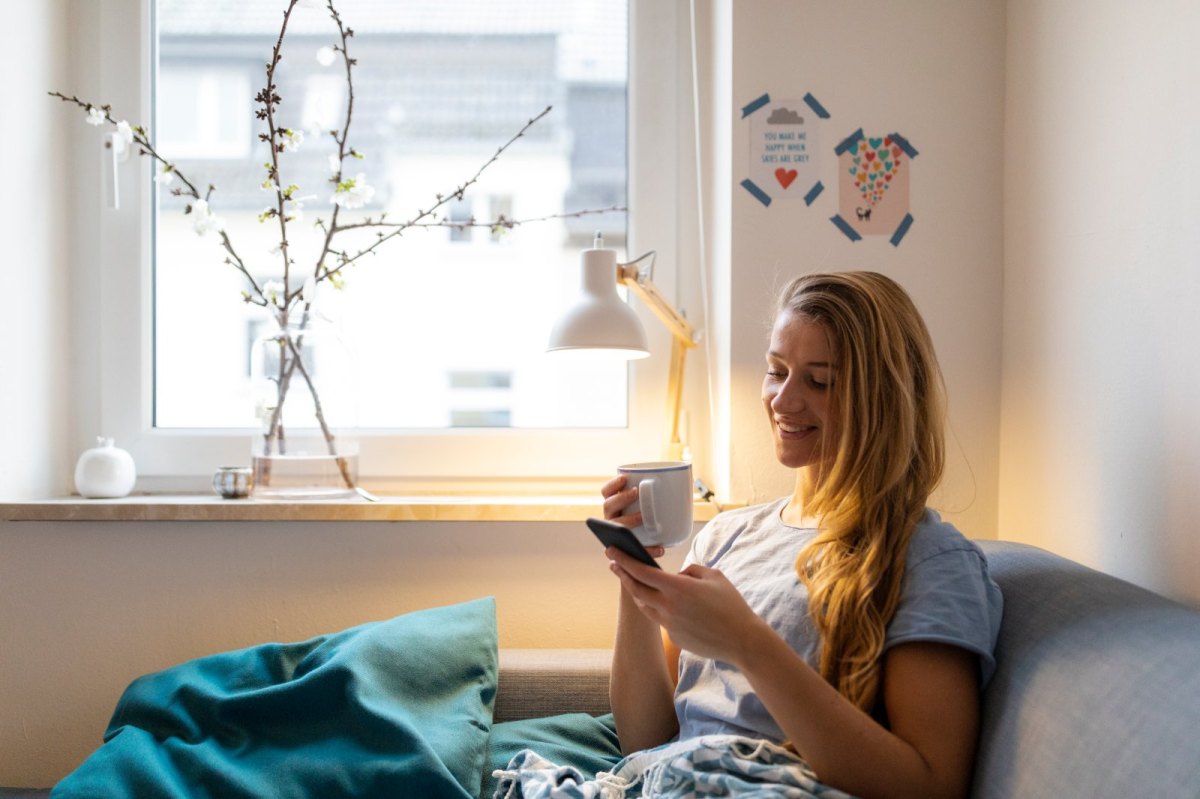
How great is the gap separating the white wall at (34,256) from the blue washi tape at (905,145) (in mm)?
1715

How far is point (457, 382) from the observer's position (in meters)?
2.23

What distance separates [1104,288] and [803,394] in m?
0.53

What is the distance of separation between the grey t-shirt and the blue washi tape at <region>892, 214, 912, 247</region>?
660 mm

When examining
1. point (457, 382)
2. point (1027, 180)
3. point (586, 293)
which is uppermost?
point (1027, 180)

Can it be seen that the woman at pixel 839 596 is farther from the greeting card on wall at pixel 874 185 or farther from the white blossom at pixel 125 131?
the white blossom at pixel 125 131

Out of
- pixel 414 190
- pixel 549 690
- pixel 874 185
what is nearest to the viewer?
pixel 549 690

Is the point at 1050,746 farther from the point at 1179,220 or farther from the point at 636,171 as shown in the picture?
Answer: the point at 636,171

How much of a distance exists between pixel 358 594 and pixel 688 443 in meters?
0.75

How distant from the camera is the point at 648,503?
1.14m

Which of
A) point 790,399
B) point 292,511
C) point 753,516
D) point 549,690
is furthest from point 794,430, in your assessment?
point 292,511

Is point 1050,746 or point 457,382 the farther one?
point 457,382

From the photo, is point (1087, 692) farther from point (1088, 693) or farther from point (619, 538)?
point (619, 538)

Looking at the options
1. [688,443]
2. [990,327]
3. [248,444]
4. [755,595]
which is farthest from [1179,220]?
[248,444]

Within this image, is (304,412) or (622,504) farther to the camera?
(304,412)
